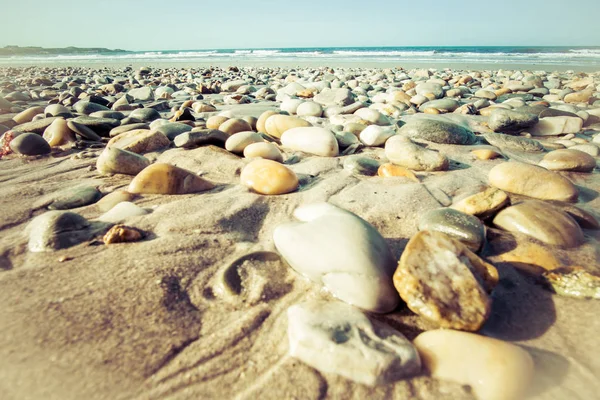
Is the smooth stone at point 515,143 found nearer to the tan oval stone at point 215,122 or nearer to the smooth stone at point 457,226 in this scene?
the smooth stone at point 457,226

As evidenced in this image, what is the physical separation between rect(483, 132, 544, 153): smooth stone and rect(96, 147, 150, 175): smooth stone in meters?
2.54

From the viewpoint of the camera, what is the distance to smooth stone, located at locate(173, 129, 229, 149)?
2338mm

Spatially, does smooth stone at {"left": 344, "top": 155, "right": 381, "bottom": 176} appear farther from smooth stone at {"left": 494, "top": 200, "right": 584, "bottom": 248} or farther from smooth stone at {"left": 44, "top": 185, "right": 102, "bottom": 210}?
smooth stone at {"left": 44, "top": 185, "right": 102, "bottom": 210}

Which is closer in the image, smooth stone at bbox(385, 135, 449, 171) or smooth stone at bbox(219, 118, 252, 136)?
smooth stone at bbox(385, 135, 449, 171)

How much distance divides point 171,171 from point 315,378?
1266 mm

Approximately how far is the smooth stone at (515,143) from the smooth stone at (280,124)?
1.48 m

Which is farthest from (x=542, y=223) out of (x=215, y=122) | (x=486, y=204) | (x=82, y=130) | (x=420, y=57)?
(x=420, y=57)

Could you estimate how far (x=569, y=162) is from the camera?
2080mm

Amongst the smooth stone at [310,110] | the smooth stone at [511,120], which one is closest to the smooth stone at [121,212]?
the smooth stone at [310,110]

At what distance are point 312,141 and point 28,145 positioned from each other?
1986 mm

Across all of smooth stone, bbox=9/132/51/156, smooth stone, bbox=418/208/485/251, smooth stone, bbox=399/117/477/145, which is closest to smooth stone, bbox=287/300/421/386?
smooth stone, bbox=418/208/485/251

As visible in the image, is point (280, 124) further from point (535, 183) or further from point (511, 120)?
point (511, 120)

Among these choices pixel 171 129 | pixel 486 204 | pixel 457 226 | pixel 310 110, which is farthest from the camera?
pixel 310 110

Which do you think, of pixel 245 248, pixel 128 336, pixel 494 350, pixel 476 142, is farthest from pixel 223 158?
pixel 476 142
